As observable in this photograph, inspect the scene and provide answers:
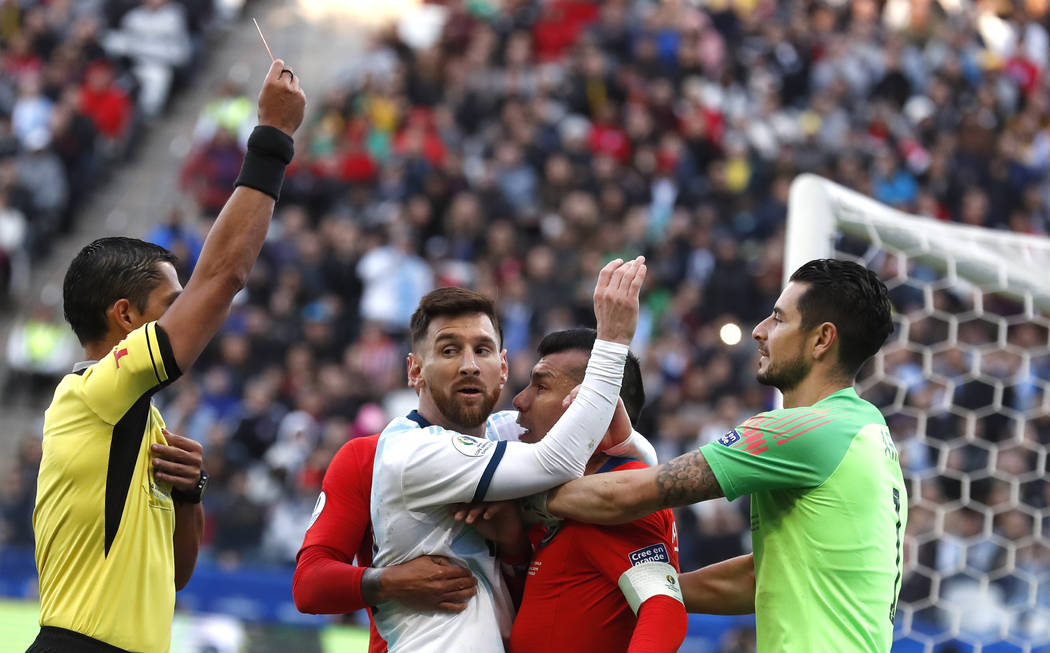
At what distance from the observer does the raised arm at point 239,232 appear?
11.0 ft

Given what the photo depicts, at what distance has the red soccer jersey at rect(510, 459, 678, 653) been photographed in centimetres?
374

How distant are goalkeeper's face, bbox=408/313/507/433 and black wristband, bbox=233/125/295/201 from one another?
76cm

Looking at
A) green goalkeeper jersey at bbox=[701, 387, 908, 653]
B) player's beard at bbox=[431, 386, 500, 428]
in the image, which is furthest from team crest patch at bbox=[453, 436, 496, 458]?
green goalkeeper jersey at bbox=[701, 387, 908, 653]

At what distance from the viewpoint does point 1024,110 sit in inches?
640

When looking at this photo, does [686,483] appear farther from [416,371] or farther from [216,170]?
[216,170]

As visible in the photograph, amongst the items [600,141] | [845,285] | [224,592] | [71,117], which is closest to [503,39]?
[600,141]

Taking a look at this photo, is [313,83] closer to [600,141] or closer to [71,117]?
[71,117]

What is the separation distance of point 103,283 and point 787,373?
2089 millimetres

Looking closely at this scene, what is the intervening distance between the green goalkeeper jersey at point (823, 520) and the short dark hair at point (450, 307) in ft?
2.87

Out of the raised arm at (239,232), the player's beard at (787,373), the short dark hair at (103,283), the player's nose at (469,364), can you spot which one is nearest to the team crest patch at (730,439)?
the player's beard at (787,373)

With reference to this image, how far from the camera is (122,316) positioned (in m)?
3.64

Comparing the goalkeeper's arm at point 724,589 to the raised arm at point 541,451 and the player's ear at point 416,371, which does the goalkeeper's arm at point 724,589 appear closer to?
the raised arm at point 541,451

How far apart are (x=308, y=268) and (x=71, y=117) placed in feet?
14.1

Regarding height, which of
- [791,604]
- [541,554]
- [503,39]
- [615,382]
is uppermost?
[503,39]
